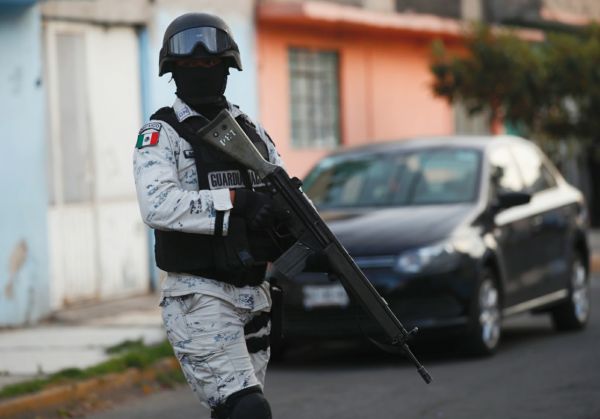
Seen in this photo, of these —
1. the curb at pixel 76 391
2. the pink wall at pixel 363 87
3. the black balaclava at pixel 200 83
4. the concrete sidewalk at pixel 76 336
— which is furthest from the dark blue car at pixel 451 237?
the pink wall at pixel 363 87

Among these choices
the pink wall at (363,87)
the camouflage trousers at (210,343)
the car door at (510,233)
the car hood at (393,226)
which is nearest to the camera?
the camouflage trousers at (210,343)

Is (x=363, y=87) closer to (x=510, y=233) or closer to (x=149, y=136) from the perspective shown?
(x=510, y=233)

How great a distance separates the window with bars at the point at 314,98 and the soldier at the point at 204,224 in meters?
12.7

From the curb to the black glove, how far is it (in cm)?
345

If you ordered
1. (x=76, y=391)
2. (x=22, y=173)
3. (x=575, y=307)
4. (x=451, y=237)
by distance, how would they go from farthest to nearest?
(x=22, y=173) < (x=575, y=307) < (x=451, y=237) < (x=76, y=391)

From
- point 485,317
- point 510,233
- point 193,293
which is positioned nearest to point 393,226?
point 485,317

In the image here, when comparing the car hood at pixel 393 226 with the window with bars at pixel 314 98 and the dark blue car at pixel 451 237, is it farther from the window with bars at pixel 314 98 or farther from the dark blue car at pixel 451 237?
the window with bars at pixel 314 98

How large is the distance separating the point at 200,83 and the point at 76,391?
388 centimetres

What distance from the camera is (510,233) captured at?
32.6 feet

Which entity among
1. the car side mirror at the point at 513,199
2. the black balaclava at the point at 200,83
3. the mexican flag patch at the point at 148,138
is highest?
the black balaclava at the point at 200,83

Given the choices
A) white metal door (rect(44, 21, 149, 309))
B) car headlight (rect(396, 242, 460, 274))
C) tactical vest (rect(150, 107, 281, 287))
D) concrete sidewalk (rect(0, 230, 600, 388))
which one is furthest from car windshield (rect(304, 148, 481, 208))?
tactical vest (rect(150, 107, 281, 287))

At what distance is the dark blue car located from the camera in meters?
9.08

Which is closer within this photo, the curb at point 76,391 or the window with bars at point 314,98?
the curb at point 76,391

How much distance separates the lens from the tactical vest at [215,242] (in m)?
4.73
